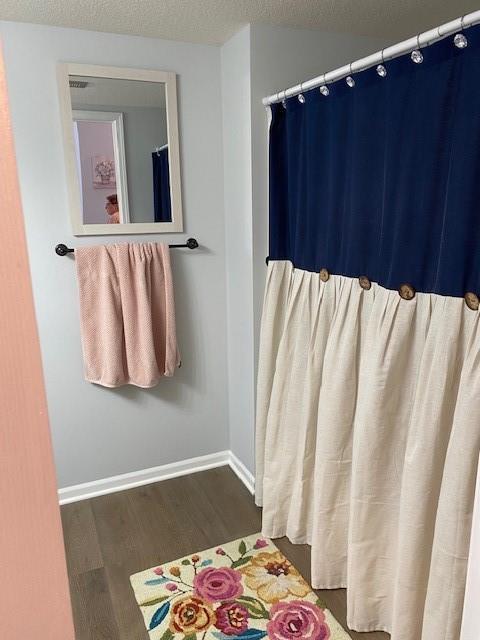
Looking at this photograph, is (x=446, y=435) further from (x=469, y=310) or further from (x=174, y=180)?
(x=174, y=180)

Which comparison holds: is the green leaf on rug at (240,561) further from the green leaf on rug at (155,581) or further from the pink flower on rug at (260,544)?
the green leaf on rug at (155,581)

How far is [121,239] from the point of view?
223cm

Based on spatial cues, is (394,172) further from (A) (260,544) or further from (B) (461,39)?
(A) (260,544)

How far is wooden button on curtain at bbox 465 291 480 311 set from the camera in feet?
3.97

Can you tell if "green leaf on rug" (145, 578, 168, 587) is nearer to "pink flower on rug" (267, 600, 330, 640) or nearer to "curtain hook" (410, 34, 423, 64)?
"pink flower on rug" (267, 600, 330, 640)

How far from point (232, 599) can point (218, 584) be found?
3.6 inches

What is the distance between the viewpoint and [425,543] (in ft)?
4.59

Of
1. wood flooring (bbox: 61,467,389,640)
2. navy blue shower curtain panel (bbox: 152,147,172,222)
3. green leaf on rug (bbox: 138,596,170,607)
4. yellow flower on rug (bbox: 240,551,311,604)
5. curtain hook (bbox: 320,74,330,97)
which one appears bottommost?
wood flooring (bbox: 61,467,389,640)

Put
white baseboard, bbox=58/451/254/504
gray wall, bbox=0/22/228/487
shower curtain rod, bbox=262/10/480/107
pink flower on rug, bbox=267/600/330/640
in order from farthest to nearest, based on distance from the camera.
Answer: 1. white baseboard, bbox=58/451/254/504
2. gray wall, bbox=0/22/228/487
3. pink flower on rug, bbox=267/600/330/640
4. shower curtain rod, bbox=262/10/480/107

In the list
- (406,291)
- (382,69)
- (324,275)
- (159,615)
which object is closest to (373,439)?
(406,291)

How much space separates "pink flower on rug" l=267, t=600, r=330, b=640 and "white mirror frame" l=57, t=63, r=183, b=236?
5.49 feet

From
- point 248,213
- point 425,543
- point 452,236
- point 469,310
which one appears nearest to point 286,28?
point 248,213

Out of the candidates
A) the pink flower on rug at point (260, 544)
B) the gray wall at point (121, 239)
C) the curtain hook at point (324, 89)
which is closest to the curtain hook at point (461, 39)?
the curtain hook at point (324, 89)

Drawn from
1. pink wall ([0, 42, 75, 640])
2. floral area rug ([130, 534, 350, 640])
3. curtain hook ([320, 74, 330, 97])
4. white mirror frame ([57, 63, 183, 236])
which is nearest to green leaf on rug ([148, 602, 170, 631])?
floral area rug ([130, 534, 350, 640])
